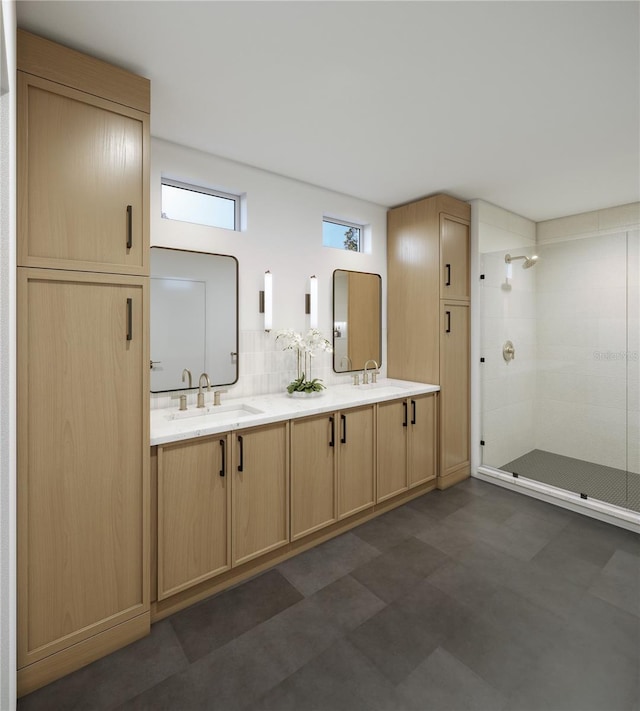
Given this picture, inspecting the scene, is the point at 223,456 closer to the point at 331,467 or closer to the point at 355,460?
the point at 331,467

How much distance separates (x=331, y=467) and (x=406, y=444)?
0.84 m

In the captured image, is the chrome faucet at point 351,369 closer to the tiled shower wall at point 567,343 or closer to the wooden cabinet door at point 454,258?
the wooden cabinet door at point 454,258

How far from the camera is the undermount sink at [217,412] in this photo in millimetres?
2397

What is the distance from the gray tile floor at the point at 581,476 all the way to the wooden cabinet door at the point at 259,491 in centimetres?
242

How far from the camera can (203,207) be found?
9.18ft

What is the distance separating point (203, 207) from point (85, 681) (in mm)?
2731

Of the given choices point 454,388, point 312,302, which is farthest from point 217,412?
point 454,388

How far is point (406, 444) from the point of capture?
10.6 ft

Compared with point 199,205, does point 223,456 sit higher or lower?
lower

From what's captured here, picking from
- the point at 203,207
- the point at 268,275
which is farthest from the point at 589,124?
the point at 203,207

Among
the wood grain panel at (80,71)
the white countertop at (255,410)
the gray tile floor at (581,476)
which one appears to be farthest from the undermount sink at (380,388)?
the wood grain panel at (80,71)

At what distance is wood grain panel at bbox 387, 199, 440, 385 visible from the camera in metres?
3.50

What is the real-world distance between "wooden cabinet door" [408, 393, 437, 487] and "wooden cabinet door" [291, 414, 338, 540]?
89 cm

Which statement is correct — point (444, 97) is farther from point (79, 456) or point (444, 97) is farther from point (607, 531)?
point (607, 531)
